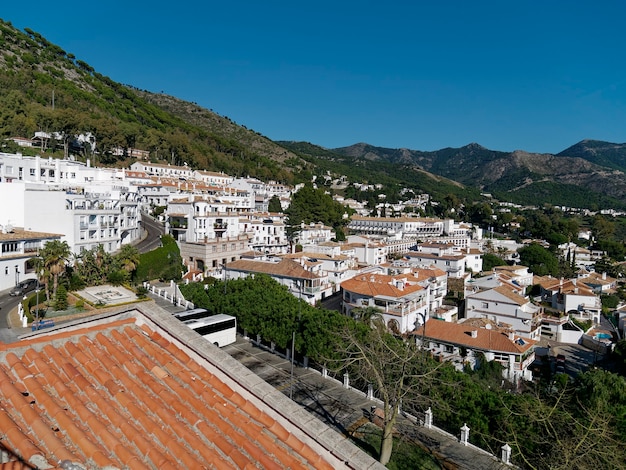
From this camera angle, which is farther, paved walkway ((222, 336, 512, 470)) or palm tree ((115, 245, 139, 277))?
palm tree ((115, 245, 139, 277))

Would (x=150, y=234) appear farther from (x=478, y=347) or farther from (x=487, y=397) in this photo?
(x=487, y=397)

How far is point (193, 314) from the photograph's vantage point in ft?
105

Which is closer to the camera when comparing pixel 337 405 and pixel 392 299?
pixel 337 405

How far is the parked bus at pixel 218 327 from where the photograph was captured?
95.5ft

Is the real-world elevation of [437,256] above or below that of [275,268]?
below

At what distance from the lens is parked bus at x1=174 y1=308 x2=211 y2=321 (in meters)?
31.5

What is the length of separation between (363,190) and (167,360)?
153688mm

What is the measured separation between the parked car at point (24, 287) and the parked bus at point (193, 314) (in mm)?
12089

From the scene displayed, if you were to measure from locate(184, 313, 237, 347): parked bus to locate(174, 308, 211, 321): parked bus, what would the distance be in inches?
30.5

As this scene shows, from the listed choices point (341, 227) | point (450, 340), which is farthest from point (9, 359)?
point (341, 227)

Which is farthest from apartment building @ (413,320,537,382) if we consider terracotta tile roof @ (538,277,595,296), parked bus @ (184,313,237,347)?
terracotta tile roof @ (538,277,595,296)

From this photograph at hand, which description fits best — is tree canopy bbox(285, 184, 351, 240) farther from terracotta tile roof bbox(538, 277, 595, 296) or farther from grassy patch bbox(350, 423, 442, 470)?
grassy patch bbox(350, 423, 442, 470)

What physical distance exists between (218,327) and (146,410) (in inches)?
1046

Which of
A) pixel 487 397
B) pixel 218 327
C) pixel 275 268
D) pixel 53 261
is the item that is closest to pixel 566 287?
pixel 275 268
